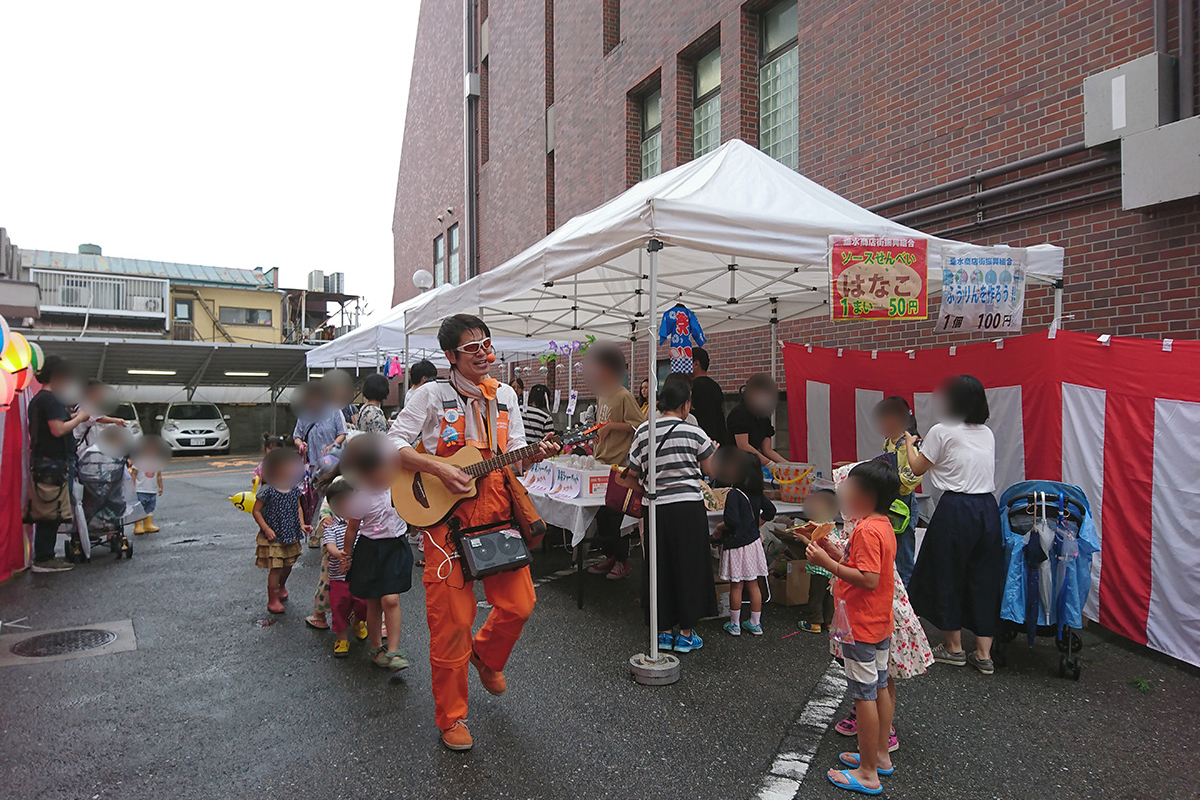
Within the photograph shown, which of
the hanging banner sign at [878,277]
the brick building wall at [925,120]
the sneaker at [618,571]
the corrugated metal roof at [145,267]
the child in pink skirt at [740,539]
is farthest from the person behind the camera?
the corrugated metal roof at [145,267]

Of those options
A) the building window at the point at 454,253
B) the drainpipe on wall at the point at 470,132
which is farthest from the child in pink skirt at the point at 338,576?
the building window at the point at 454,253

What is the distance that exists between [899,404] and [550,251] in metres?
2.77

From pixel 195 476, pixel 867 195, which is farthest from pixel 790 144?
pixel 195 476

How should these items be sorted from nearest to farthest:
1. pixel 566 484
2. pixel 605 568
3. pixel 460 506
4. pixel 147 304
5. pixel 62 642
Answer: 1. pixel 460 506
2. pixel 62 642
3. pixel 566 484
4. pixel 605 568
5. pixel 147 304

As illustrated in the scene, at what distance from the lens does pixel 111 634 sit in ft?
17.1

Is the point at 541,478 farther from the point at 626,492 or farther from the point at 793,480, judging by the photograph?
the point at 793,480

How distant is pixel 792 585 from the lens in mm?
5852

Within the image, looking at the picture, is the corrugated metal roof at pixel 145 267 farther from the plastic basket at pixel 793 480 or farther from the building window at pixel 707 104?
the plastic basket at pixel 793 480

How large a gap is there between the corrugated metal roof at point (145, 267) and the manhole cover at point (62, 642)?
31498 mm

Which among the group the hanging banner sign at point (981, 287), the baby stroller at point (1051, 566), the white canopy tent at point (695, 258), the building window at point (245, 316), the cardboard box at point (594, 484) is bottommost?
the baby stroller at point (1051, 566)

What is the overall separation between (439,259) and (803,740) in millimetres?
21896

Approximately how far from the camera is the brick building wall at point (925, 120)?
5.64 meters

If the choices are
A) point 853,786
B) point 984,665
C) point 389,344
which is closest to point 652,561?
point 853,786

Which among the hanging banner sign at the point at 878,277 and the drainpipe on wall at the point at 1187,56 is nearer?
the hanging banner sign at the point at 878,277
